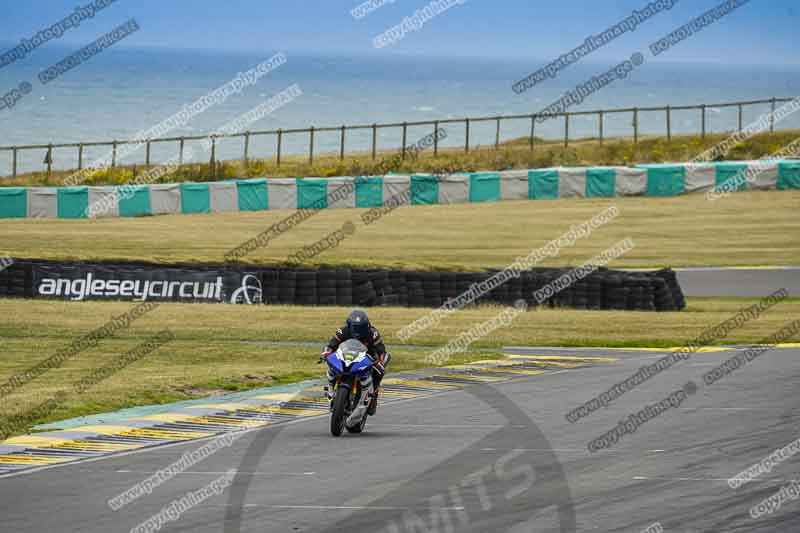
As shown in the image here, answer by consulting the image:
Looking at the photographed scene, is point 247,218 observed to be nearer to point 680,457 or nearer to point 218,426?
point 218,426

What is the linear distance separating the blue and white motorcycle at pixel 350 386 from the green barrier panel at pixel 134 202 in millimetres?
33566

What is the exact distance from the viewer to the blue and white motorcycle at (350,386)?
1595 cm

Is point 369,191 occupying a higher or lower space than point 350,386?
higher

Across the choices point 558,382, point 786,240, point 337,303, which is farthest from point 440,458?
point 786,240

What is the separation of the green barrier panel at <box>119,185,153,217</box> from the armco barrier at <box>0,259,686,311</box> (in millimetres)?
15497

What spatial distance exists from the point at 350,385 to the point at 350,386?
12 mm

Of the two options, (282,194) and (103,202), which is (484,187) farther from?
(103,202)

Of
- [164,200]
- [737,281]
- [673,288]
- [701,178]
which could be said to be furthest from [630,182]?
[673,288]

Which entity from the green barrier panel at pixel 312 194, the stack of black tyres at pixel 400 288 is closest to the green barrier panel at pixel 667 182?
the green barrier panel at pixel 312 194

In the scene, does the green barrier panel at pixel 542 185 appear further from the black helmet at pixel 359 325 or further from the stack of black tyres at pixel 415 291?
the black helmet at pixel 359 325

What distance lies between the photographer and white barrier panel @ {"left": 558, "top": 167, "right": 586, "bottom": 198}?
2089 inches

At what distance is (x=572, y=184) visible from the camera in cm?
5316

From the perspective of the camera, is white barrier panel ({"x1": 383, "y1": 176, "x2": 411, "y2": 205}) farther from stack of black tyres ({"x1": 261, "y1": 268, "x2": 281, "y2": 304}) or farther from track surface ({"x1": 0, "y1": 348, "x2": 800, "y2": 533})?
track surface ({"x1": 0, "y1": 348, "x2": 800, "y2": 533})

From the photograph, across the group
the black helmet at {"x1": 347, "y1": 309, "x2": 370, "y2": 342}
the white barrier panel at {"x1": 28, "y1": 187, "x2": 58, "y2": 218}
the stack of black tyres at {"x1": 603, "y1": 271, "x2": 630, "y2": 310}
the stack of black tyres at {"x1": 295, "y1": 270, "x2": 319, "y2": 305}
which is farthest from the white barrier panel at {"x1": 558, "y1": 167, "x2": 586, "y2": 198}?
the black helmet at {"x1": 347, "y1": 309, "x2": 370, "y2": 342}
